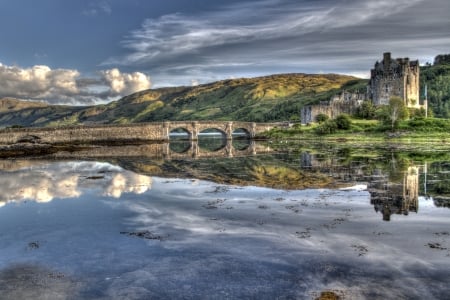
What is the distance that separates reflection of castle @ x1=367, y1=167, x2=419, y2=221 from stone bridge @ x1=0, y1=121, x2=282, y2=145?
70.3 metres

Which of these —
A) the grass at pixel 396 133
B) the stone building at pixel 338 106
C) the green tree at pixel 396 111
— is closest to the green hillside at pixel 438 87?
the stone building at pixel 338 106

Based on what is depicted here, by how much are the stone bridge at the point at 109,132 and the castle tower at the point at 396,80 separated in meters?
31.5

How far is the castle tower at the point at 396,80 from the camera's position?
9438 cm

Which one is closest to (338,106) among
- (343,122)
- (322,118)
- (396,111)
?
(322,118)

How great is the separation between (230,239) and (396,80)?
90.7 metres

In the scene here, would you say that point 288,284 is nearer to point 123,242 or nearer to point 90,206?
point 123,242

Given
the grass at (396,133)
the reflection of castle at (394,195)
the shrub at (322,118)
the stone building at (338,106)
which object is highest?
the stone building at (338,106)

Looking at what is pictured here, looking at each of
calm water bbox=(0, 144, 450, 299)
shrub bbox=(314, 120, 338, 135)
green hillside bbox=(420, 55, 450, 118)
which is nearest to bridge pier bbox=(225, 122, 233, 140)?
shrub bbox=(314, 120, 338, 135)

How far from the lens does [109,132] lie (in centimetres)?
9600

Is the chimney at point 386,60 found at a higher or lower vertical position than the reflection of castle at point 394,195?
higher

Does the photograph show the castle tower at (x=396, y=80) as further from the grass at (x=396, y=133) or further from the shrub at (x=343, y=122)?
the shrub at (x=343, y=122)

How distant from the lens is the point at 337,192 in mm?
24188

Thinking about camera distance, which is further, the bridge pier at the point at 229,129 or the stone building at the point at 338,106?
the bridge pier at the point at 229,129

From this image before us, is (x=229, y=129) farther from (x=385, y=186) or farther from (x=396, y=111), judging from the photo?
(x=385, y=186)
